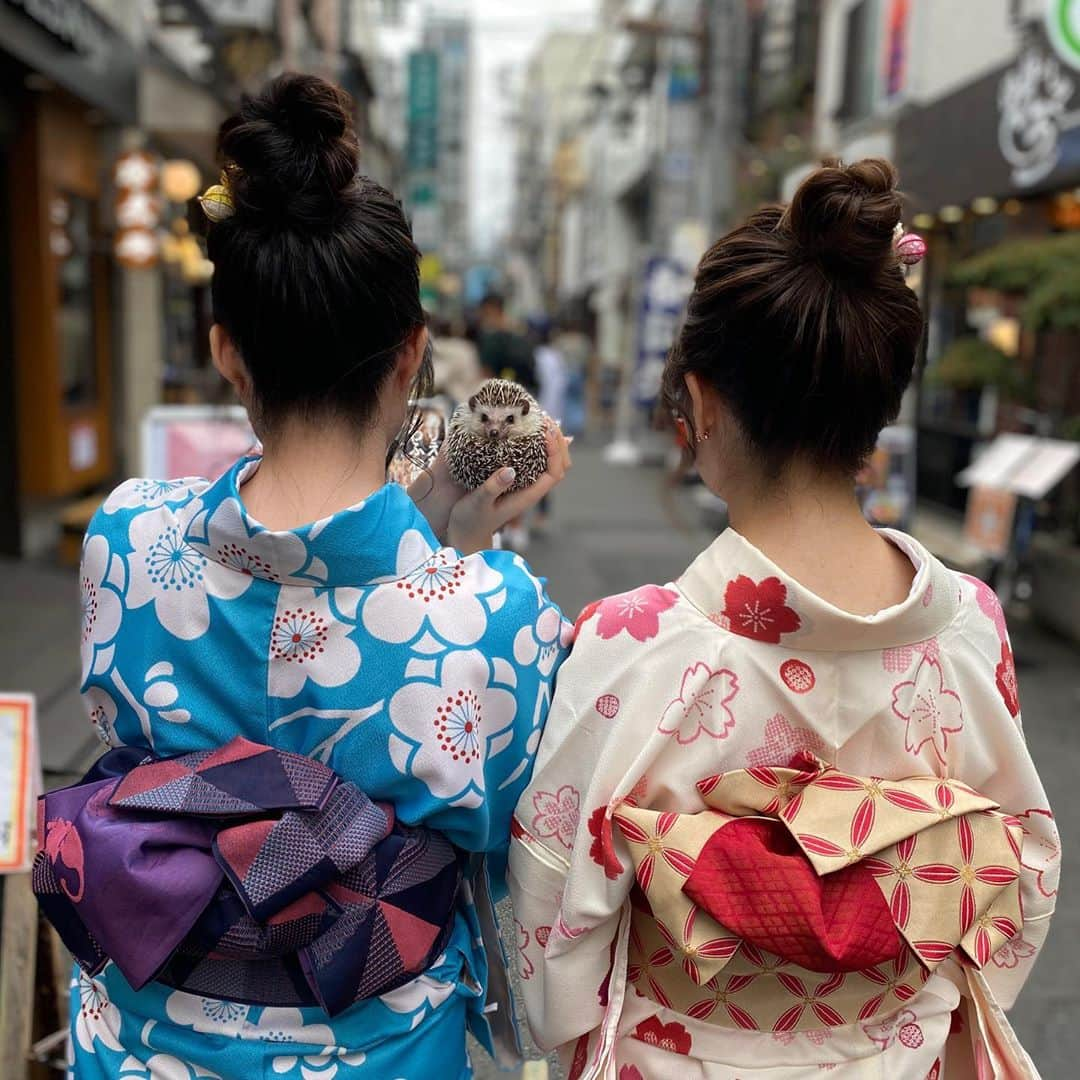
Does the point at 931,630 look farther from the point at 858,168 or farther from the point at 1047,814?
the point at 858,168

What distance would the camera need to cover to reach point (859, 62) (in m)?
13.2

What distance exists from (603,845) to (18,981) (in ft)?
4.71

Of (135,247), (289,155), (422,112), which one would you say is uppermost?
(422,112)

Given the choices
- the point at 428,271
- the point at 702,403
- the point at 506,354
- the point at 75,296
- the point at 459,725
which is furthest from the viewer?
the point at 428,271

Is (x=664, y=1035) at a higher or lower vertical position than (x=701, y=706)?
lower

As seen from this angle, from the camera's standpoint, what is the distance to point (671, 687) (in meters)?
1.47

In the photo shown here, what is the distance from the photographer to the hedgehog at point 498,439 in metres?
1.64

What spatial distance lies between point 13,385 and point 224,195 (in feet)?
26.1

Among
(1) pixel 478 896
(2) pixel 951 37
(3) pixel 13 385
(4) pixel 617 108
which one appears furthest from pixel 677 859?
(4) pixel 617 108

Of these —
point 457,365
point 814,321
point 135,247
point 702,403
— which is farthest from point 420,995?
point 135,247

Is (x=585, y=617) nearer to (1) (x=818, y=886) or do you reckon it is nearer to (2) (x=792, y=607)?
(2) (x=792, y=607)

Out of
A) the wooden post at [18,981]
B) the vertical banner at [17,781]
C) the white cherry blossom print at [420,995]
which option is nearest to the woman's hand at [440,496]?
the white cherry blossom print at [420,995]

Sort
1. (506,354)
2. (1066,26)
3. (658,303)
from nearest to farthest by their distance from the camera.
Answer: (1066,26)
(506,354)
(658,303)

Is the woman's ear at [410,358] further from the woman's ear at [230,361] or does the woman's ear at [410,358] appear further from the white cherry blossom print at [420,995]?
the white cherry blossom print at [420,995]
